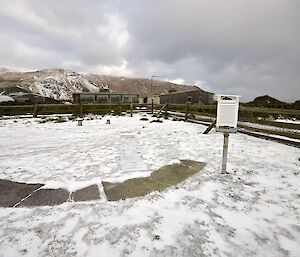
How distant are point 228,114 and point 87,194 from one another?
2901mm

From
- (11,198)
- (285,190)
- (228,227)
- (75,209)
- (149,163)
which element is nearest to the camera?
(228,227)

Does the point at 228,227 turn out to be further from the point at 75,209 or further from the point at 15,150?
the point at 15,150

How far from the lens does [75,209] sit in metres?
2.82

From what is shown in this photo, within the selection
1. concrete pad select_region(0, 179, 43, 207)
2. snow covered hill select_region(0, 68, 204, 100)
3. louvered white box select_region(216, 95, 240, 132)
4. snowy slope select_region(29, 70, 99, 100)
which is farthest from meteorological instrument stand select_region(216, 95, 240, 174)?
snowy slope select_region(29, 70, 99, 100)

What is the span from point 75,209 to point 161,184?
4.84ft

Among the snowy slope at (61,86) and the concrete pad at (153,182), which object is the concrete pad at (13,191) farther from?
the snowy slope at (61,86)

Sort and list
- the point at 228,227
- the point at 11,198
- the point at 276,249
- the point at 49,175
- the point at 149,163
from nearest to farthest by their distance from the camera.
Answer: the point at 276,249 → the point at 228,227 → the point at 11,198 → the point at 49,175 → the point at 149,163

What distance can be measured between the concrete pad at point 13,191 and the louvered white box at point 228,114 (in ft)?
11.4

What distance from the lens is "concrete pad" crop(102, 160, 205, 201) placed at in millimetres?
3279

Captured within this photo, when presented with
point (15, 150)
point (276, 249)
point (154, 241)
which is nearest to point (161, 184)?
point (154, 241)

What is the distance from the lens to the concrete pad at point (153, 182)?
328 centimetres

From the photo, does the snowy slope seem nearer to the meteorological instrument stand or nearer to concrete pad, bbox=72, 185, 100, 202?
concrete pad, bbox=72, 185, 100, 202

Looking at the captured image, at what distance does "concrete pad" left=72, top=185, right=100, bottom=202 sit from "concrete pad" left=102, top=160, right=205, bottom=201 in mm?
155

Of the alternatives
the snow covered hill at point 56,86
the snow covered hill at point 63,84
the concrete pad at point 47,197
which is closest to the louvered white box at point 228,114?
the concrete pad at point 47,197
